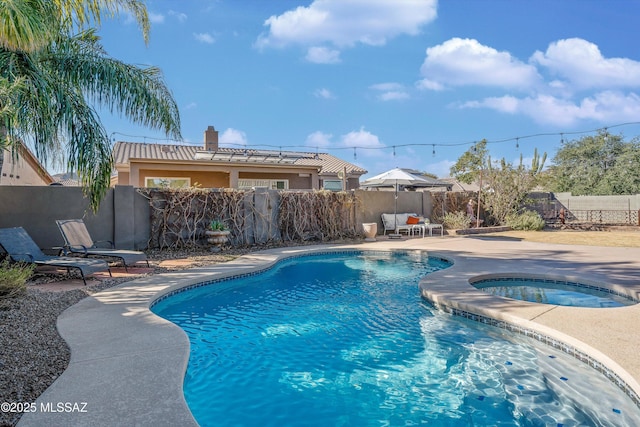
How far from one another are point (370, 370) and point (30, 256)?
22.6ft

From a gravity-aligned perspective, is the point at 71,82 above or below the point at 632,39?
below

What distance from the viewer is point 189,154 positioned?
20.0m

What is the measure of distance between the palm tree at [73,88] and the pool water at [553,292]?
8.00 m

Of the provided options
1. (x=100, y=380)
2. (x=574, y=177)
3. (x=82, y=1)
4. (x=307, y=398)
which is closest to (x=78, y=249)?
(x=82, y=1)

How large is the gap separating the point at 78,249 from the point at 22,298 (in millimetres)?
2730

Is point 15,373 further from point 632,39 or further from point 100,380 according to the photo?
point 632,39

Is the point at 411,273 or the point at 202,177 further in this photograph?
the point at 202,177

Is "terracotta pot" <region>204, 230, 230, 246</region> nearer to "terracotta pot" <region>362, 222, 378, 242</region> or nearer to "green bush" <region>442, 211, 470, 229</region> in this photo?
"terracotta pot" <region>362, 222, 378, 242</region>

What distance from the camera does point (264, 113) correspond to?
23797mm

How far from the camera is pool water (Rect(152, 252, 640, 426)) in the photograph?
3.30 metres

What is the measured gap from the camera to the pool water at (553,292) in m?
6.30

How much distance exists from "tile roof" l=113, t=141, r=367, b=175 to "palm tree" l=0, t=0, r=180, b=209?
7704 mm

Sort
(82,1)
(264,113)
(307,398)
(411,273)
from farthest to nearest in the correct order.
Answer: (264,113)
(411,273)
(82,1)
(307,398)


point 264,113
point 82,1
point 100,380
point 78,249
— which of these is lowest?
point 100,380
